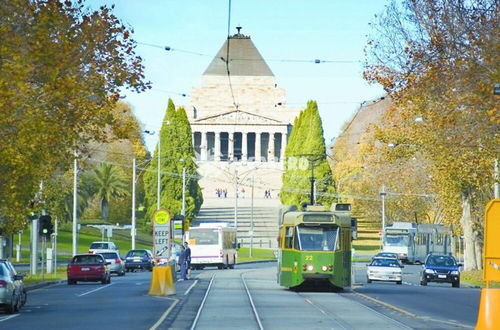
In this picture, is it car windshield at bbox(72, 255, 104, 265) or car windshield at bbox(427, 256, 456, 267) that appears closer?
car windshield at bbox(72, 255, 104, 265)

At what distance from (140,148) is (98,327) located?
369ft

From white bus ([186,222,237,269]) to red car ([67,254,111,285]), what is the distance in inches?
736

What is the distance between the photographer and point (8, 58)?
3275 centimetres

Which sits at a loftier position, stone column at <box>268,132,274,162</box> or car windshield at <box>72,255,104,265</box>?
stone column at <box>268,132,274,162</box>

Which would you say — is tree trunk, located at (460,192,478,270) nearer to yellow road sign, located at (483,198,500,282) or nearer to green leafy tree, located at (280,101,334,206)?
green leafy tree, located at (280,101,334,206)

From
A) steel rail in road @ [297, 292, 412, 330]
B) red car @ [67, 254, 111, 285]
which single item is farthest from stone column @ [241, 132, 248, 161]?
steel rail in road @ [297, 292, 412, 330]

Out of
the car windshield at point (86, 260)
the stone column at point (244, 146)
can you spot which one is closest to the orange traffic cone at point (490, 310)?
the car windshield at point (86, 260)

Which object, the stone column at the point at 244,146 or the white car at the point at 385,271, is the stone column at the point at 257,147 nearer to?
the stone column at the point at 244,146

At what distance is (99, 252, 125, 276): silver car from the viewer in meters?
64.6

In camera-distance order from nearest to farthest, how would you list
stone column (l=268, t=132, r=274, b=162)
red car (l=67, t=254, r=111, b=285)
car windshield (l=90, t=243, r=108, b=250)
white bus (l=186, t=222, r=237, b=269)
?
red car (l=67, t=254, r=111, b=285), white bus (l=186, t=222, r=237, b=269), car windshield (l=90, t=243, r=108, b=250), stone column (l=268, t=132, r=274, b=162)

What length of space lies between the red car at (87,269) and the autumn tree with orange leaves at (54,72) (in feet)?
52.4

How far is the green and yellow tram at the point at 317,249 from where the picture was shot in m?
41.3

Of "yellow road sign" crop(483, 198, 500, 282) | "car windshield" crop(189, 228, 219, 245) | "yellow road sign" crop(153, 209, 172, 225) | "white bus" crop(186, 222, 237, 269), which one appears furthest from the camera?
"white bus" crop(186, 222, 237, 269)

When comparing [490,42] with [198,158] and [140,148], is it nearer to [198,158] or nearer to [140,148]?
[140,148]
